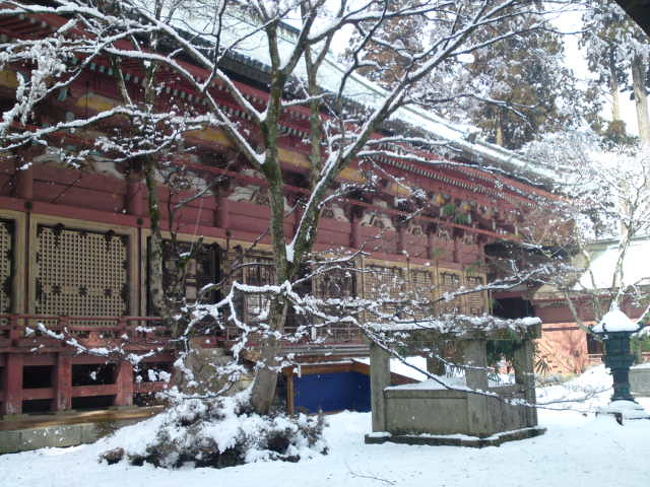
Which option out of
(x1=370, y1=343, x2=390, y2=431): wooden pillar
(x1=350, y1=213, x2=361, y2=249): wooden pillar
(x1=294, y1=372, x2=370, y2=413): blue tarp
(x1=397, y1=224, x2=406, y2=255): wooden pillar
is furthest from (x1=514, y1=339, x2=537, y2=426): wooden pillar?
(x1=397, y1=224, x2=406, y2=255): wooden pillar

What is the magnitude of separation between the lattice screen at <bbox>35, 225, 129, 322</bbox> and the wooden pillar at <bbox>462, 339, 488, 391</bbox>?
6528 millimetres

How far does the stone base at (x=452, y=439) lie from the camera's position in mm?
8391

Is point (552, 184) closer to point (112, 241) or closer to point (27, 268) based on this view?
point (112, 241)

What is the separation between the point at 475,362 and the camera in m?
8.76

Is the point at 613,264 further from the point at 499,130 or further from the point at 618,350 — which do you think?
the point at 618,350

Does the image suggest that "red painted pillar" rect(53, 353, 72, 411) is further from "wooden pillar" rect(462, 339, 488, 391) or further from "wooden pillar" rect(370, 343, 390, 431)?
"wooden pillar" rect(462, 339, 488, 391)

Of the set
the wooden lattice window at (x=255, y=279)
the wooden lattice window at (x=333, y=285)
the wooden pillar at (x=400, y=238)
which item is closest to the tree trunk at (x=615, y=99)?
the wooden pillar at (x=400, y=238)

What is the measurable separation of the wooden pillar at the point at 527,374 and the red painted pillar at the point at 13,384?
22.1ft

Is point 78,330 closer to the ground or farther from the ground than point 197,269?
closer to the ground

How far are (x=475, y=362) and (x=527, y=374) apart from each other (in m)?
1.43

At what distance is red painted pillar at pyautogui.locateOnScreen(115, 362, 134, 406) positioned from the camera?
1047cm

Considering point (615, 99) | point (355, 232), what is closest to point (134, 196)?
point (355, 232)

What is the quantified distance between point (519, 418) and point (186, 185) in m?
7.47

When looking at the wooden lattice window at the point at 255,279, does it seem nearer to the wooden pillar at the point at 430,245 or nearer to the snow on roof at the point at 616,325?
the snow on roof at the point at 616,325
